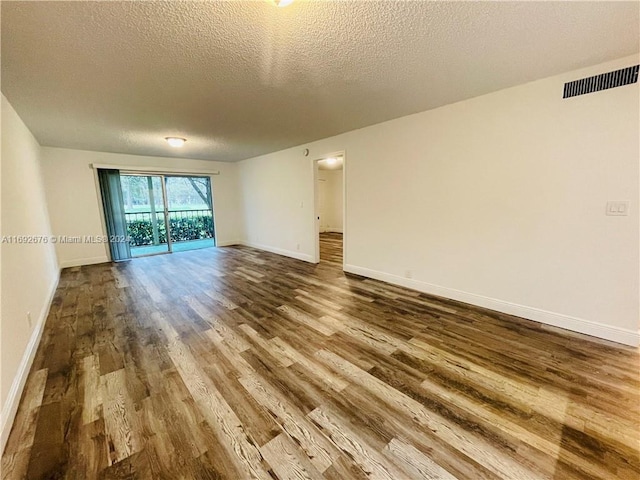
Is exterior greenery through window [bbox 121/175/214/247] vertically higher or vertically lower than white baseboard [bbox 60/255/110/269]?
higher

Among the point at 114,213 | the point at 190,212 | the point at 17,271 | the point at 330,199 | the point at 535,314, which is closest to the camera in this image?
the point at 17,271

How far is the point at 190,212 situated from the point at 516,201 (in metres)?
7.24

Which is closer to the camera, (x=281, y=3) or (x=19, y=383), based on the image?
(x=281, y=3)

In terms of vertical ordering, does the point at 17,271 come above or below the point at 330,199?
below

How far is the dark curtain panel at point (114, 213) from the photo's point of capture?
17.5 ft

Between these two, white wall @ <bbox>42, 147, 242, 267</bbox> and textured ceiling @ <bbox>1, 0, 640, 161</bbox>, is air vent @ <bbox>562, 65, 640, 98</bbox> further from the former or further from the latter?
white wall @ <bbox>42, 147, 242, 267</bbox>

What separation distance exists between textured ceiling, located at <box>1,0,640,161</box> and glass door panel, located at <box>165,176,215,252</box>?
337 centimetres

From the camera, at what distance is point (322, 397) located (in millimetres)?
1697

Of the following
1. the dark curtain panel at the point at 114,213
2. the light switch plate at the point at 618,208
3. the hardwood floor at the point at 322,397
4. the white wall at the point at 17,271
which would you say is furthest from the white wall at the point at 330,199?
the light switch plate at the point at 618,208

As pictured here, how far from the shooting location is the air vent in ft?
6.70

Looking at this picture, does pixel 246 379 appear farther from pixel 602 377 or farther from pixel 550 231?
pixel 550 231

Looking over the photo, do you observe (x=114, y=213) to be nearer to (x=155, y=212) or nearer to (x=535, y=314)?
(x=155, y=212)

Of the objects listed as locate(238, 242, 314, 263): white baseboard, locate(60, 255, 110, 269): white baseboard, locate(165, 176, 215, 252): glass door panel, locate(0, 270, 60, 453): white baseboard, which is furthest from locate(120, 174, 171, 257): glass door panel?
locate(0, 270, 60, 453): white baseboard

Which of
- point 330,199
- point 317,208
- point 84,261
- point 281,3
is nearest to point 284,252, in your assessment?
point 317,208
